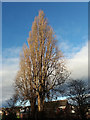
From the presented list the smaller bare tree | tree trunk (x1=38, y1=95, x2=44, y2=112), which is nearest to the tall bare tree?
tree trunk (x1=38, y1=95, x2=44, y2=112)

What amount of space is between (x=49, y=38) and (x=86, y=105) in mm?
4665

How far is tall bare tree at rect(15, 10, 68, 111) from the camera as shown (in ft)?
24.3

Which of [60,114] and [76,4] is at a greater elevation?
[76,4]

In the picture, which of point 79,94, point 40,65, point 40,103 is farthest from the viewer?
point 40,65

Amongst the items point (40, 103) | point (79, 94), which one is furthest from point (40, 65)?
point (79, 94)

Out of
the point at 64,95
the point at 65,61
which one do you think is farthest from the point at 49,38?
the point at 64,95

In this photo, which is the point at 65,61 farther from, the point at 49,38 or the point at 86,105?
the point at 86,105

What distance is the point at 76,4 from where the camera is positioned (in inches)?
223

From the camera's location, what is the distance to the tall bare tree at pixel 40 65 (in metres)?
7.42

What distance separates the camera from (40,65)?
7.88 m

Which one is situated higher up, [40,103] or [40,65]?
[40,65]

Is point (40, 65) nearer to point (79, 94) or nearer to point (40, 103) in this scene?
point (40, 103)

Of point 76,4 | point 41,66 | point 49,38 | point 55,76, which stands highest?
point 76,4

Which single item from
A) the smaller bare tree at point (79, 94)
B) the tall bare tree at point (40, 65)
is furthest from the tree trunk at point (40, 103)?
the smaller bare tree at point (79, 94)
